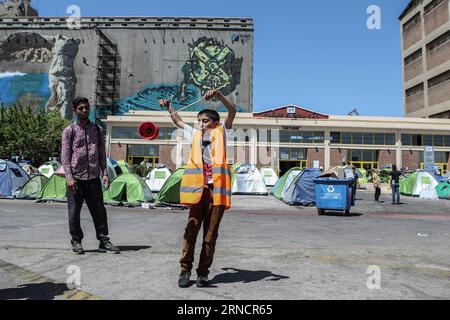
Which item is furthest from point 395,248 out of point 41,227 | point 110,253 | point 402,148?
point 402,148

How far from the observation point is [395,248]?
6.16 m

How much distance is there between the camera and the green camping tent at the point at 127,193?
14750 mm

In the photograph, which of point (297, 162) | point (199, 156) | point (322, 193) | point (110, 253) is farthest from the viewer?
point (297, 162)

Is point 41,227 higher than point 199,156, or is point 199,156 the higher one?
point 199,156

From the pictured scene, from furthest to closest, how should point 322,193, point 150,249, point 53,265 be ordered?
point 322,193, point 150,249, point 53,265

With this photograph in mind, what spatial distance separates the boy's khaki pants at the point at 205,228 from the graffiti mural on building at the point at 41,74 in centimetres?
7494

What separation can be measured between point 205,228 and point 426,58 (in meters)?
70.4

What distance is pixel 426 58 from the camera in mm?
63844

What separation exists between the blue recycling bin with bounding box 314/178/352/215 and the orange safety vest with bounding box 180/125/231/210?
9.47m

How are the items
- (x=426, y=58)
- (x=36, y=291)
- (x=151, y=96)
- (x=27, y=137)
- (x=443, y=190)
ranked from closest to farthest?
(x=36, y=291), (x=443, y=190), (x=27, y=137), (x=426, y=58), (x=151, y=96)

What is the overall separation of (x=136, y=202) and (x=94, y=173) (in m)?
9.54

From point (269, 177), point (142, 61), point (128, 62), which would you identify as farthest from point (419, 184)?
point (128, 62)

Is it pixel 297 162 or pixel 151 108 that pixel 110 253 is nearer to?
pixel 297 162

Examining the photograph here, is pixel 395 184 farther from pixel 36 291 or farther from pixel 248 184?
pixel 36 291
